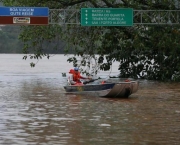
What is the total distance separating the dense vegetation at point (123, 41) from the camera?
44594 millimetres

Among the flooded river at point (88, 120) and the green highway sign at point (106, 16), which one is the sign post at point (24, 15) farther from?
the flooded river at point (88, 120)

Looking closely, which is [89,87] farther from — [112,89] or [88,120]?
[88,120]

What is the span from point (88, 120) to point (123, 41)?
88.1 feet

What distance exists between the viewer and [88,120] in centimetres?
2081

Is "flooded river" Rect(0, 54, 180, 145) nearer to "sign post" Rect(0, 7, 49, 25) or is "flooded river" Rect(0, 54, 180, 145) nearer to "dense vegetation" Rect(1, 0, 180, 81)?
"sign post" Rect(0, 7, 49, 25)

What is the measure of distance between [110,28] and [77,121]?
87.5 feet

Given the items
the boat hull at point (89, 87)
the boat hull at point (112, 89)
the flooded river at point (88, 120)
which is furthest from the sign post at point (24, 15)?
the boat hull at point (112, 89)

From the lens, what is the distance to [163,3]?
44.5 m

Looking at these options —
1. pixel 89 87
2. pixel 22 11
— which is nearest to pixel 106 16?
pixel 22 11

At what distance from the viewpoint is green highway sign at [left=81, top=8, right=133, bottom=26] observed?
4159 centimetres

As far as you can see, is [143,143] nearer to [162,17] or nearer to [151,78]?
[162,17]

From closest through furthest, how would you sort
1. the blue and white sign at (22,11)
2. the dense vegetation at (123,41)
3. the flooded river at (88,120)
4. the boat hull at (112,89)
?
the flooded river at (88,120) → the boat hull at (112,89) → the blue and white sign at (22,11) → the dense vegetation at (123,41)

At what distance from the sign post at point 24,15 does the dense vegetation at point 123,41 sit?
251 cm

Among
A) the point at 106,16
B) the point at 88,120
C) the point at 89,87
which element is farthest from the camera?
the point at 106,16
